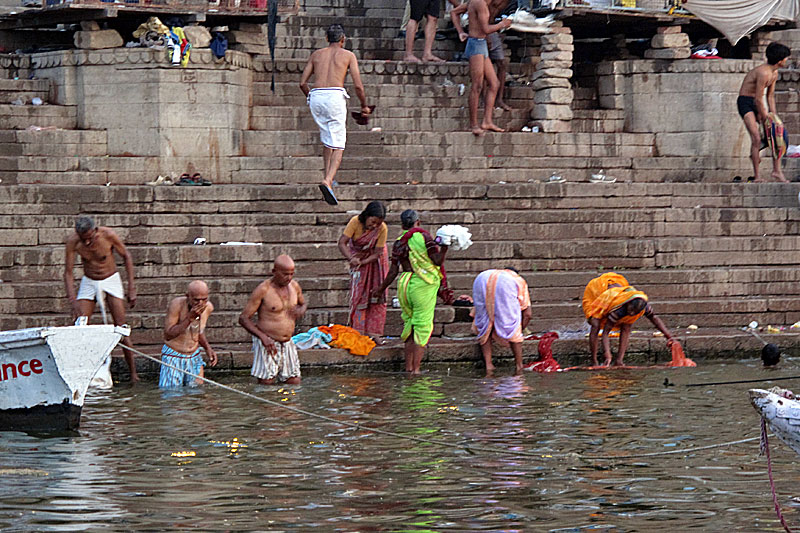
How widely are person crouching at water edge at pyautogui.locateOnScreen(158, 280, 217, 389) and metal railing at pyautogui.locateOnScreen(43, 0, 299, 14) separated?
5257 millimetres

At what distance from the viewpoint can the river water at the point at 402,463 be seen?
6840mm

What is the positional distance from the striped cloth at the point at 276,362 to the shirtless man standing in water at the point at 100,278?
0.93 m

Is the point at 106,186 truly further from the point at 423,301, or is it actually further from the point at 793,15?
the point at 793,15

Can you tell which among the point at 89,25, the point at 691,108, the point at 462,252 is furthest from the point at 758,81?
the point at 89,25

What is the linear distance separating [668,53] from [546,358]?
6366mm

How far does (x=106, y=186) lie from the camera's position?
13461 millimetres

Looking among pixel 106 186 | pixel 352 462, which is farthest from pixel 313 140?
pixel 352 462

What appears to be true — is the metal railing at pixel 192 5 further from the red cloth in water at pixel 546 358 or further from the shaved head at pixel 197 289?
the red cloth in water at pixel 546 358

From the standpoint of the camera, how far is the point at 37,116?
14922 mm

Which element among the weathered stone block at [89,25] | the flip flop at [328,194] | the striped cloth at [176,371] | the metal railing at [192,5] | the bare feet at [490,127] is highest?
the metal railing at [192,5]

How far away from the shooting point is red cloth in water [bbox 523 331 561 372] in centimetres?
1160

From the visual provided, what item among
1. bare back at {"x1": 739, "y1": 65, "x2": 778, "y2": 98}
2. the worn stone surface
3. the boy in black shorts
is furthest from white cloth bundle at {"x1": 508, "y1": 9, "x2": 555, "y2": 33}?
bare back at {"x1": 739, "y1": 65, "x2": 778, "y2": 98}

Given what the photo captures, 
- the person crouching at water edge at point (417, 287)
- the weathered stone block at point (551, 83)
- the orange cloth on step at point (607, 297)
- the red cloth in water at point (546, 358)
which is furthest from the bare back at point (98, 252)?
the weathered stone block at point (551, 83)

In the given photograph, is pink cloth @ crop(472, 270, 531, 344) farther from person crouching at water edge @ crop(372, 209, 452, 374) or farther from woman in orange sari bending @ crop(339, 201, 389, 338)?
woman in orange sari bending @ crop(339, 201, 389, 338)
